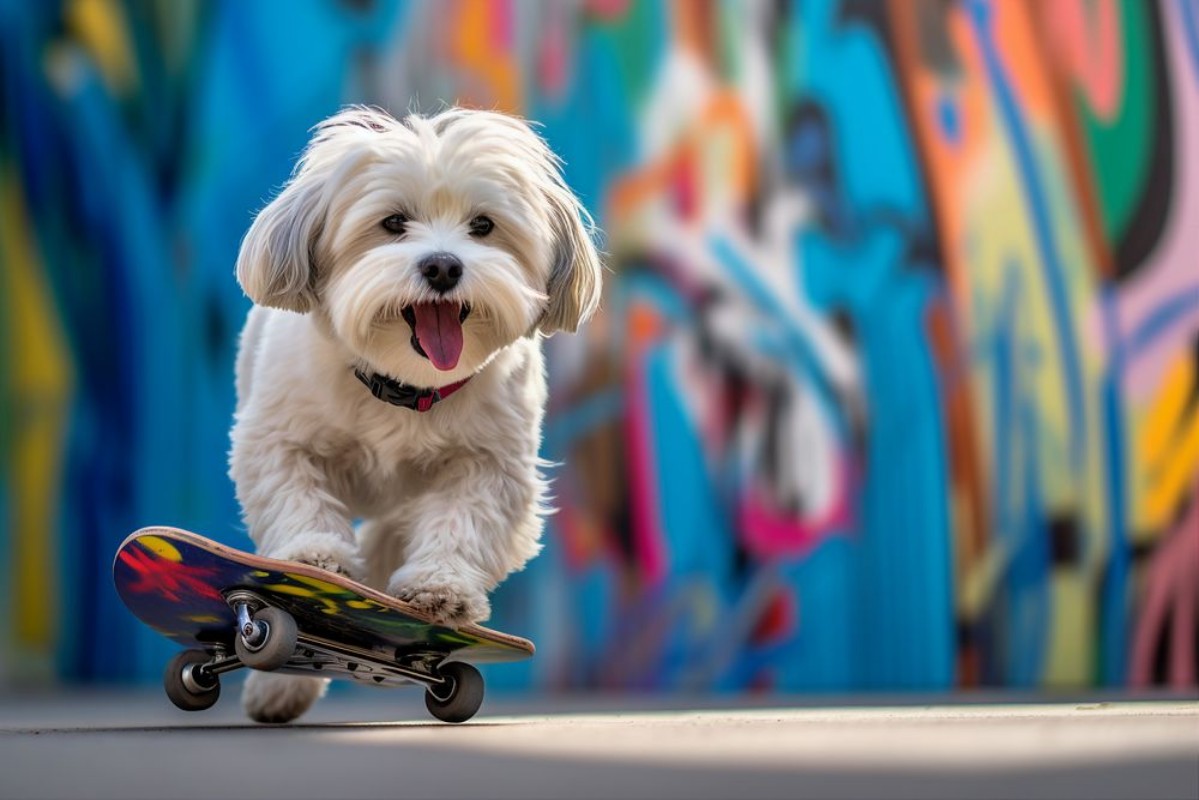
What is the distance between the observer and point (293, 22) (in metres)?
8.25

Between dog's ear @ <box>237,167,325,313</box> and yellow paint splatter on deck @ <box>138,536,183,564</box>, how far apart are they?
59 centimetres

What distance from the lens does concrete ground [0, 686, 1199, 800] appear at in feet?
8.49

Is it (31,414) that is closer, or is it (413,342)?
(413,342)

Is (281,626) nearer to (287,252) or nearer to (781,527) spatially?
(287,252)

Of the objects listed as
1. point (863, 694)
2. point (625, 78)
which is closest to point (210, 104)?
point (625, 78)

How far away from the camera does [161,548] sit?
3.54m

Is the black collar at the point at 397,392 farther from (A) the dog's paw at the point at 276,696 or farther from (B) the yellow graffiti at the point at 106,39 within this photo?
(B) the yellow graffiti at the point at 106,39

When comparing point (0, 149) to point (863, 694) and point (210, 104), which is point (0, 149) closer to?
point (210, 104)

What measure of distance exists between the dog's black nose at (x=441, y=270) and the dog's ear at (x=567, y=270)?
45 cm

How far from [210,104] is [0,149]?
3.42ft

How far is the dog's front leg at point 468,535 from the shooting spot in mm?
3596

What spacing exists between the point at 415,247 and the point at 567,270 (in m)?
0.52

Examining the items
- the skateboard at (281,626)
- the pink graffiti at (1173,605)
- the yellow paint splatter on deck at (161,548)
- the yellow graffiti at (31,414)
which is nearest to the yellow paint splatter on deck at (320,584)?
the skateboard at (281,626)

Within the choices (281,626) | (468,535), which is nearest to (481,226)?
(468,535)
